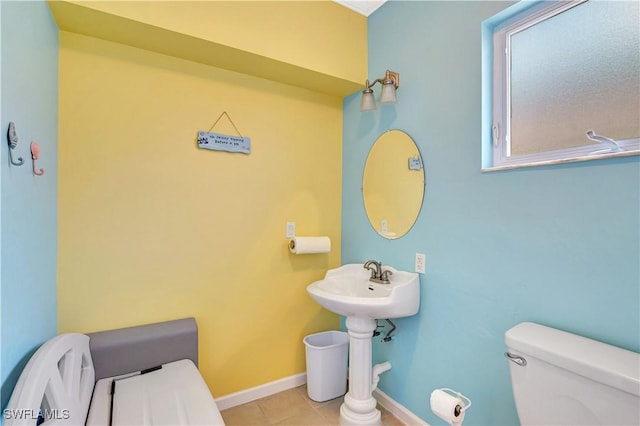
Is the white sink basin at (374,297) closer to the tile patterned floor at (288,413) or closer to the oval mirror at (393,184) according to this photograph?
the oval mirror at (393,184)

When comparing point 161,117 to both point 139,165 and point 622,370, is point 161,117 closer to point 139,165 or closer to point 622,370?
point 139,165

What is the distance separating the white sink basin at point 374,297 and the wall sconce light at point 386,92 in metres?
1.03

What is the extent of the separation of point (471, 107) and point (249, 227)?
4.85 ft

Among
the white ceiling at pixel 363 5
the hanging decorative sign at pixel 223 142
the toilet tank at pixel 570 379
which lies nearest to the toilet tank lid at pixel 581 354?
the toilet tank at pixel 570 379

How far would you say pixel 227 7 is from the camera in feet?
5.46

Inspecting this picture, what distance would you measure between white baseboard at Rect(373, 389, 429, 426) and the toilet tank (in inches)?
32.3

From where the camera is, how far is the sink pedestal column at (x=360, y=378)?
1.74 m

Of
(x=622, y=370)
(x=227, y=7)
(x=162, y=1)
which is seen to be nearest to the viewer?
(x=622, y=370)

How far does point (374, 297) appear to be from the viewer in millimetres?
1635

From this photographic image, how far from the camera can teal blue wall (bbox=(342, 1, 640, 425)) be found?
1.06 meters

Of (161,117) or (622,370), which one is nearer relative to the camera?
Answer: (622,370)

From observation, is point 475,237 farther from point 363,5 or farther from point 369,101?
point 363,5

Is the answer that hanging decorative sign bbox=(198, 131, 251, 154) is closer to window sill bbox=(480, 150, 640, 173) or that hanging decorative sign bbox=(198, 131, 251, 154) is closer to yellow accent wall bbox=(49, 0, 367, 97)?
yellow accent wall bbox=(49, 0, 367, 97)

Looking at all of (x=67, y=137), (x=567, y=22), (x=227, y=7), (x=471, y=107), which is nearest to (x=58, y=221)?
(x=67, y=137)
